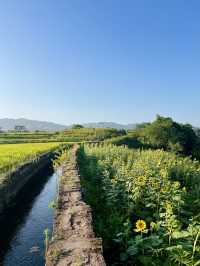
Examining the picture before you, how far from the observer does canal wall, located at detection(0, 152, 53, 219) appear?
11.4 meters

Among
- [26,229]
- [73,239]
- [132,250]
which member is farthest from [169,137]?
[73,239]

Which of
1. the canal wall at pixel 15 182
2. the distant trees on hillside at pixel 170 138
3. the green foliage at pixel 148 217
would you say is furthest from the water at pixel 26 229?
the distant trees on hillside at pixel 170 138

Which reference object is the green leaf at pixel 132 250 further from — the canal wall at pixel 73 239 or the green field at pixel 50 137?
the green field at pixel 50 137

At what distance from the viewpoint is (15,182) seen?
44.9 ft

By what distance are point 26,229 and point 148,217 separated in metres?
4.07

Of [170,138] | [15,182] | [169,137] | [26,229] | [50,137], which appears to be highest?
[169,137]

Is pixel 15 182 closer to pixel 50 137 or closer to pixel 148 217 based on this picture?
pixel 148 217

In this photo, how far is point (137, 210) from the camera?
289 inches

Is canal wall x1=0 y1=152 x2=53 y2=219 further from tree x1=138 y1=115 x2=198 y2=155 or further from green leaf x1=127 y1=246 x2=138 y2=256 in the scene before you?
tree x1=138 y1=115 x2=198 y2=155

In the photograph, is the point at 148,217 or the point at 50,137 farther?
the point at 50,137

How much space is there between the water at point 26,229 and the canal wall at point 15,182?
0.87ft

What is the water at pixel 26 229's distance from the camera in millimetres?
7547

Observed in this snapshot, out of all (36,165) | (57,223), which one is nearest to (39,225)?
(57,223)

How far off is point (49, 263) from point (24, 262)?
3.40 metres
